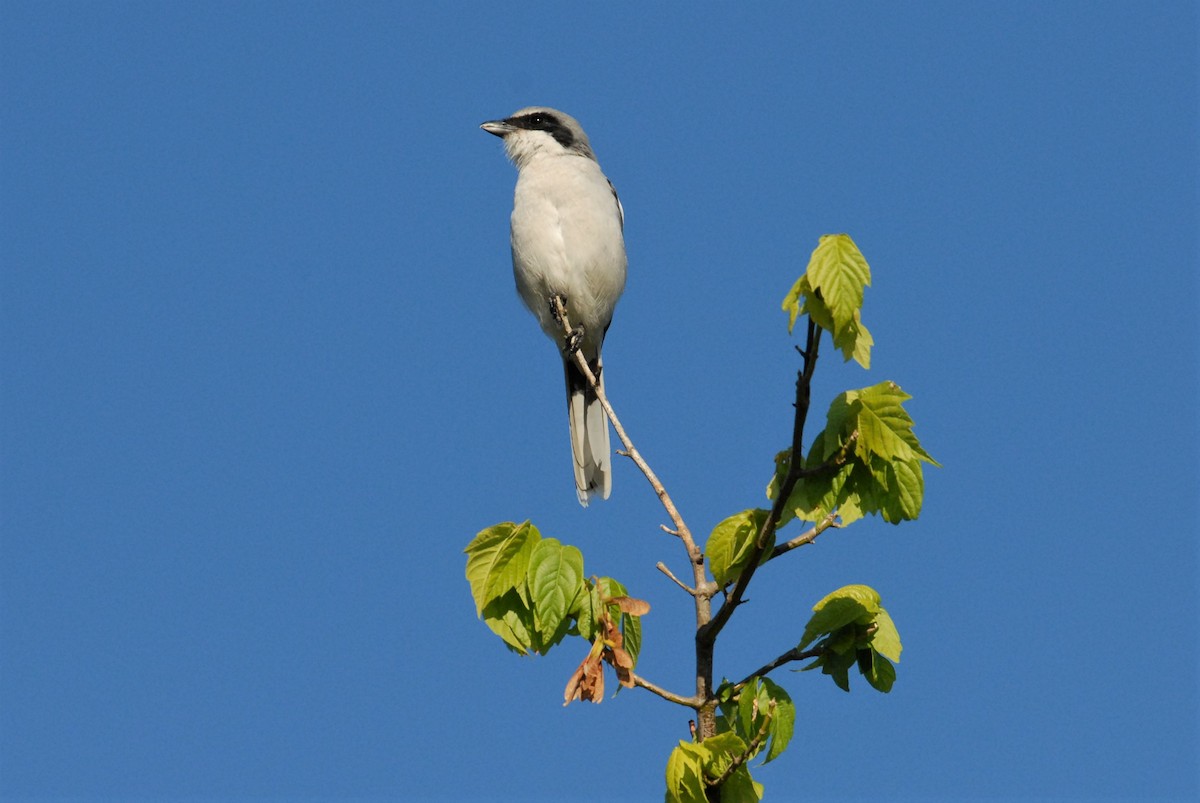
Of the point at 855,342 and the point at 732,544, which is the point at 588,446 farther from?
the point at 855,342

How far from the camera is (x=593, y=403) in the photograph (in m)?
7.35

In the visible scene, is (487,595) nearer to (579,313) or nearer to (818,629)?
(818,629)

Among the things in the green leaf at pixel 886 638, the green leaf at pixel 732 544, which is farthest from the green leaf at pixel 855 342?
the green leaf at pixel 886 638

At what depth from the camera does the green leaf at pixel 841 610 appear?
10.4 feet

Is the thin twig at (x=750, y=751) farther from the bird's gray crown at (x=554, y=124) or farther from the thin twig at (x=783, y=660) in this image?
the bird's gray crown at (x=554, y=124)

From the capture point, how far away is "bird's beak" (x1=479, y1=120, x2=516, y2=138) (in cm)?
811

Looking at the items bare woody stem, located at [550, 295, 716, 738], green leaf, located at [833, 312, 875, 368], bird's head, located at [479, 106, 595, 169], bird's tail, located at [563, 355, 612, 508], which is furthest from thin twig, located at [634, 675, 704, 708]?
bird's head, located at [479, 106, 595, 169]

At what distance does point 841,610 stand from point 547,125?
559 cm

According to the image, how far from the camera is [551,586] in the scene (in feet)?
10.3

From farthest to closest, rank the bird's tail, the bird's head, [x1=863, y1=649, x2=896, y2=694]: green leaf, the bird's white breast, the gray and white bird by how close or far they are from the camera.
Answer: the bird's head, the bird's white breast, the gray and white bird, the bird's tail, [x1=863, y1=649, x2=896, y2=694]: green leaf

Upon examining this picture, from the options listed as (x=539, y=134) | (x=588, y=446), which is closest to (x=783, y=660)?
(x=588, y=446)

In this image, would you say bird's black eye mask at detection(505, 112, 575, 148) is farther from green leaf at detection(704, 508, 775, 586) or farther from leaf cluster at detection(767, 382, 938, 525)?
leaf cluster at detection(767, 382, 938, 525)

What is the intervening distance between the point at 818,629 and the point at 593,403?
425cm

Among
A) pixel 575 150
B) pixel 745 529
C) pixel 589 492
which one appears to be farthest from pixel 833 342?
pixel 575 150
